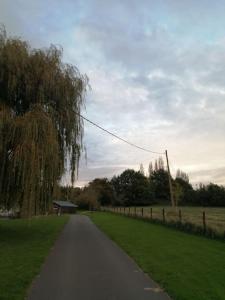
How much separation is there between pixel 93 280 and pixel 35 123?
929 centimetres

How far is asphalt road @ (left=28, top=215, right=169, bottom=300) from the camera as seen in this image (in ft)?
23.7

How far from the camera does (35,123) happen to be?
663 inches

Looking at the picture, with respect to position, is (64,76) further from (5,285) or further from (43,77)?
(5,285)

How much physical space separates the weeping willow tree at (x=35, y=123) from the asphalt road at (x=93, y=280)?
4403mm

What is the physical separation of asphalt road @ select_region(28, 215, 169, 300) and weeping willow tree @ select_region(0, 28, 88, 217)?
4403mm

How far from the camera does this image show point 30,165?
16266 millimetres

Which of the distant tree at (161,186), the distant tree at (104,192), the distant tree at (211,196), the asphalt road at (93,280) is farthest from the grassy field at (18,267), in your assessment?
the distant tree at (161,186)

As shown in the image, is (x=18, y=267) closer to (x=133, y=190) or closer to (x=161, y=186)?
(x=133, y=190)

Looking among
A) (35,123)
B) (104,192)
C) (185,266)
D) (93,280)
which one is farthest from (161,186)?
(93,280)

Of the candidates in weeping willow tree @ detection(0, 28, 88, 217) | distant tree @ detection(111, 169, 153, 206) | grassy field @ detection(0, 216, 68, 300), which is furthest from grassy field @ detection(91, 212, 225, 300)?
distant tree @ detection(111, 169, 153, 206)

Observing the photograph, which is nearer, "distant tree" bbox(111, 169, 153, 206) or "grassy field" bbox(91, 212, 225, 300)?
"grassy field" bbox(91, 212, 225, 300)

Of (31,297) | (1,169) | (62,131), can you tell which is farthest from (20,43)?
(31,297)

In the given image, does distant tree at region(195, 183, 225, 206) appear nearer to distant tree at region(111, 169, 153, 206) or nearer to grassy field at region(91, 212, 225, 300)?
distant tree at region(111, 169, 153, 206)

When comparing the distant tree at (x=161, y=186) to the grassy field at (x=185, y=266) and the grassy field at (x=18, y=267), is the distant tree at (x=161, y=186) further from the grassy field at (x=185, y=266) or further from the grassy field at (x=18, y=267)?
the grassy field at (x=18, y=267)
